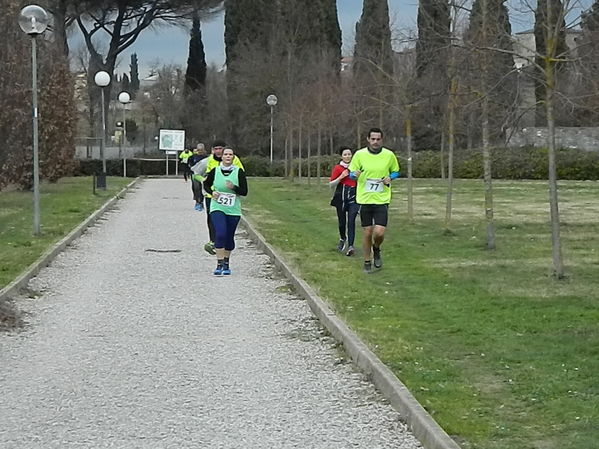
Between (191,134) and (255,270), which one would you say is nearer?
(255,270)

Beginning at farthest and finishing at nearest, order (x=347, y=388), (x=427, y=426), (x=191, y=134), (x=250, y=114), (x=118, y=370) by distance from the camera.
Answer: (x=191, y=134) → (x=250, y=114) → (x=118, y=370) → (x=347, y=388) → (x=427, y=426)

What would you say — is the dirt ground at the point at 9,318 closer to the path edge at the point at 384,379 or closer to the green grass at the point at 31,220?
the green grass at the point at 31,220

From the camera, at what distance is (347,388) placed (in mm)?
8344

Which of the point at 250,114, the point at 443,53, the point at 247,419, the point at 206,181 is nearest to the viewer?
the point at 247,419

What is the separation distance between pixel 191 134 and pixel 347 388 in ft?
218

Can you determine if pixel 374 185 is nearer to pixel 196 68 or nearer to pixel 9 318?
pixel 9 318

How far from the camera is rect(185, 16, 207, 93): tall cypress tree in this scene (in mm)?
77938

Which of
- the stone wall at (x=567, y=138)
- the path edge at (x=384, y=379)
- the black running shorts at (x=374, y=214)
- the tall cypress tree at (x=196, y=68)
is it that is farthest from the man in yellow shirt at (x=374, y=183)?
the tall cypress tree at (x=196, y=68)

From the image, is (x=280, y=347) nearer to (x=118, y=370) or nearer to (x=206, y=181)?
(x=118, y=370)

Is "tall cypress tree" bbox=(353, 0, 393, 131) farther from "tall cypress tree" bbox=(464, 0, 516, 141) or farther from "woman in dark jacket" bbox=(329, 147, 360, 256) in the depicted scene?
"woman in dark jacket" bbox=(329, 147, 360, 256)

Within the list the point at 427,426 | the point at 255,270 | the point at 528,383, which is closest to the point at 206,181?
the point at 255,270

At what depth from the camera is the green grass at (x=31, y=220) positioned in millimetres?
16408

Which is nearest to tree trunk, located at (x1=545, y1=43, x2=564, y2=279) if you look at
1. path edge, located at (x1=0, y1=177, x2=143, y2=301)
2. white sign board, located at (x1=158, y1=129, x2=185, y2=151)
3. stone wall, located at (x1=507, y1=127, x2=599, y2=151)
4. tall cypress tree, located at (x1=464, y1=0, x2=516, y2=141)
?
tall cypress tree, located at (x1=464, y1=0, x2=516, y2=141)

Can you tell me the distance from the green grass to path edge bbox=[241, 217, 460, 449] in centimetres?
419
